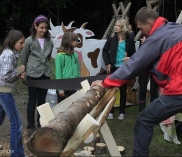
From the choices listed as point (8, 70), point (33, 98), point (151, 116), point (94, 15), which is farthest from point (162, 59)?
point (94, 15)

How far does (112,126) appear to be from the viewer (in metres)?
5.83

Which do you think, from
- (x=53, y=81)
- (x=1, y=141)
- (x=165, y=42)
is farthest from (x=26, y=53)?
(x=165, y=42)

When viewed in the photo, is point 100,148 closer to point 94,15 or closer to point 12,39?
point 12,39

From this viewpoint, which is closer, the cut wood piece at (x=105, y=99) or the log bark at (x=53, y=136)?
the log bark at (x=53, y=136)

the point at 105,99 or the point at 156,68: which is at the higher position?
the point at 156,68

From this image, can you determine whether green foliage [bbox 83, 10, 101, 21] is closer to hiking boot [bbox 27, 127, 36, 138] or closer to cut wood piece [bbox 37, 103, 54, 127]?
hiking boot [bbox 27, 127, 36, 138]

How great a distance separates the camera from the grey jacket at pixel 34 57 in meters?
5.02

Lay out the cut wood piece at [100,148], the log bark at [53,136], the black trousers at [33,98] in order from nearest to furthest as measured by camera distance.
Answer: the log bark at [53,136]
the cut wood piece at [100,148]
the black trousers at [33,98]

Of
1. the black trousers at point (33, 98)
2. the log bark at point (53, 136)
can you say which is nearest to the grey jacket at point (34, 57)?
the black trousers at point (33, 98)

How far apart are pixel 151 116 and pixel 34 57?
230cm

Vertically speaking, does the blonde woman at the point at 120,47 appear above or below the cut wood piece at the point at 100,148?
above

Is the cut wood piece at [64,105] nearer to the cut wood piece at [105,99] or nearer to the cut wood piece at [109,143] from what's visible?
the cut wood piece at [105,99]

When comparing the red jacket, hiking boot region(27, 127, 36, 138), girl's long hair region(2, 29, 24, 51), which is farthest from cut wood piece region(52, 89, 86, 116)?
hiking boot region(27, 127, 36, 138)

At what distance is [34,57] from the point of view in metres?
5.06
